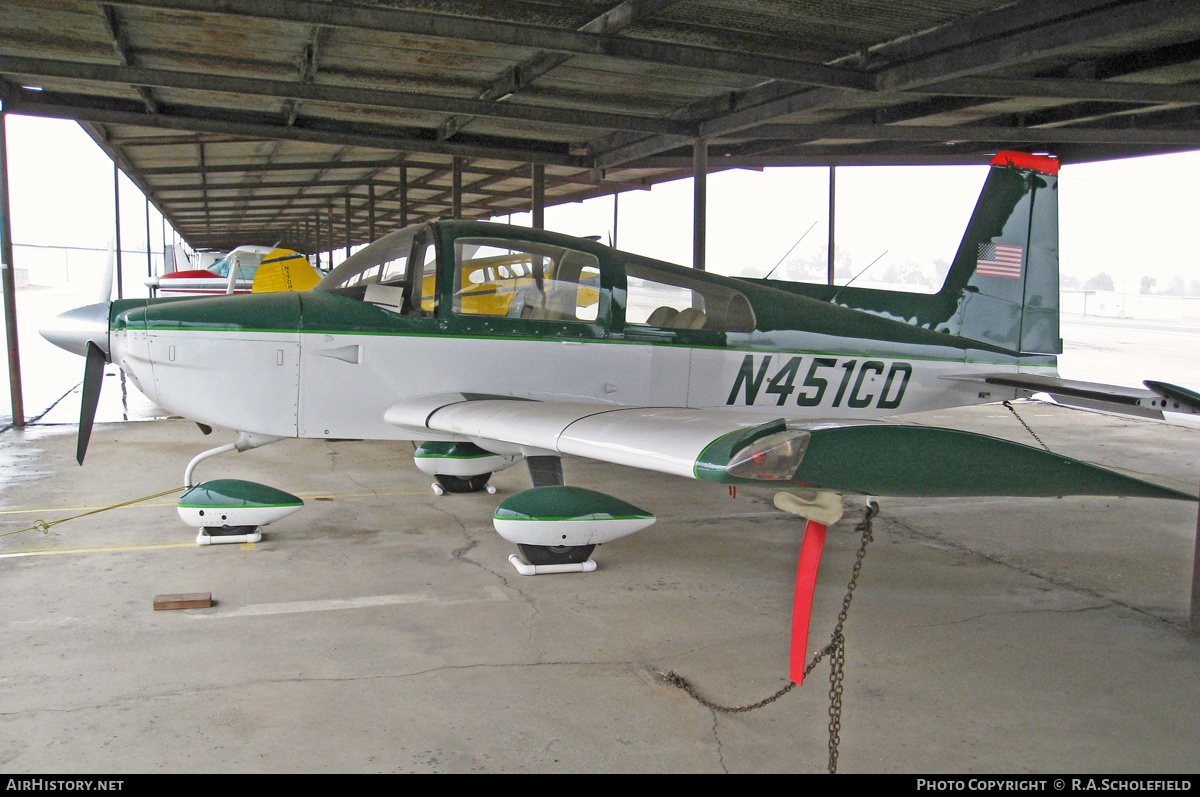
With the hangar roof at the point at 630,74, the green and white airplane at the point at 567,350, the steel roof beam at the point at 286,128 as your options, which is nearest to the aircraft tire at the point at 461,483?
the green and white airplane at the point at 567,350

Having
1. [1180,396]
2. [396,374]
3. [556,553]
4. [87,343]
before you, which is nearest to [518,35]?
[396,374]

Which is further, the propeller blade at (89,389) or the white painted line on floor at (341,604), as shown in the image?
the propeller blade at (89,389)

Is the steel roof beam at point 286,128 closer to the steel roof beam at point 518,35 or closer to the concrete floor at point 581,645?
the steel roof beam at point 518,35

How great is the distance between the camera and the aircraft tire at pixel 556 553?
4520mm

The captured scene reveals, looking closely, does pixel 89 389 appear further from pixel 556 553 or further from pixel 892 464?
pixel 892 464

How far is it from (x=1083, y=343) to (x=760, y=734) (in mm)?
23025

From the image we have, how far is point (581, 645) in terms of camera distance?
11.6ft

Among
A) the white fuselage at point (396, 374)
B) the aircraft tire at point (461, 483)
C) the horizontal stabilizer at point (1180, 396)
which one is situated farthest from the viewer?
the aircraft tire at point (461, 483)

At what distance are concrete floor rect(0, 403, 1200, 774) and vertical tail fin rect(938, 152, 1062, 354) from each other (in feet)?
5.09

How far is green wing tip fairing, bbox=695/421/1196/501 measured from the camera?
8.67 ft

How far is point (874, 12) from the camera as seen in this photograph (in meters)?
5.71

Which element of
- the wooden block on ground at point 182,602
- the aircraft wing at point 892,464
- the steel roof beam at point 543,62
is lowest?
the wooden block on ground at point 182,602

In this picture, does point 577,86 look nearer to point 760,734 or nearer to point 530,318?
point 530,318

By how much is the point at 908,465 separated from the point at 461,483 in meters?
4.37
